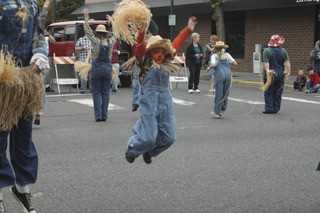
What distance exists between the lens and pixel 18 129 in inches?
182

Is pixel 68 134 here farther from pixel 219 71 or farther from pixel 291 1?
pixel 291 1

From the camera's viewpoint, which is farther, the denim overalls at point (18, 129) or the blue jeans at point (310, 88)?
the blue jeans at point (310, 88)

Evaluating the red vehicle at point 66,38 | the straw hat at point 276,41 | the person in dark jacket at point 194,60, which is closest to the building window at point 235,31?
the person in dark jacket at point 194,60

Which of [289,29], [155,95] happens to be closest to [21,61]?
[155,95]

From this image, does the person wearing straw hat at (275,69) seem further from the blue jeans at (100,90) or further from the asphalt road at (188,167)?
the blue jeans at (100,90)

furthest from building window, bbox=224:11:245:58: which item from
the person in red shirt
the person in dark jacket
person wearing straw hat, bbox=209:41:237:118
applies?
person wearing straw hat, bbox=209:41:237:118

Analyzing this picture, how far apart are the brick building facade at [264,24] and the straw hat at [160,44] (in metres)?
16.9

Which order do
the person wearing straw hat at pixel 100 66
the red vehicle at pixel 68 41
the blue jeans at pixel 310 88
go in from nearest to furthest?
the person wearing straw hat at pixel 100 66 < the blue jeans at pixel 310 88 < the red vehicle at pixel 68 41

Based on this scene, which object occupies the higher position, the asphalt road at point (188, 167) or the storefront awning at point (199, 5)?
the storefront awning at point (199, 5)

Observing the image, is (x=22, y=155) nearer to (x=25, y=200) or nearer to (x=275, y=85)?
(x=25, y=200)

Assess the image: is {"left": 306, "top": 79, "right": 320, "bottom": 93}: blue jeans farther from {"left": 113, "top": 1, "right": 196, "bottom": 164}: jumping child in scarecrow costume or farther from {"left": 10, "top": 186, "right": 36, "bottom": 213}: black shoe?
{"left": 10, "top": 186, "right": 36, "bottom": 213}: black shoe

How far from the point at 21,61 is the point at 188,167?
3.13 metres

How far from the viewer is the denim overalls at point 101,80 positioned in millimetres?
11156

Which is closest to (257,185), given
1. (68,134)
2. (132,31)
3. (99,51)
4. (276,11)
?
(132,31)
